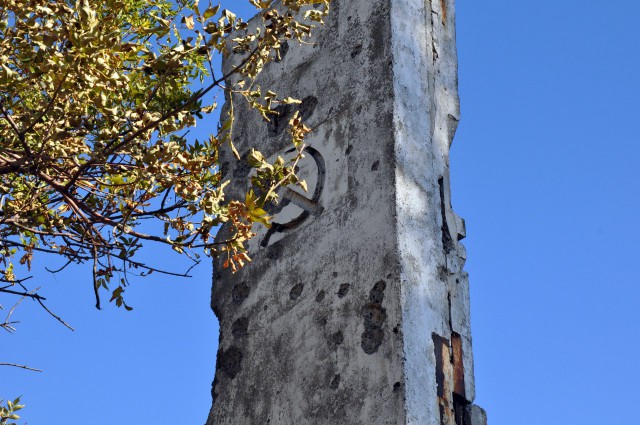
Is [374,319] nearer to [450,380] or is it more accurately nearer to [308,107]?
[450,380]

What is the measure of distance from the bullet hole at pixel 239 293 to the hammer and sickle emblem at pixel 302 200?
252 millimetres

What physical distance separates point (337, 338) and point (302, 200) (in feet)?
2.93

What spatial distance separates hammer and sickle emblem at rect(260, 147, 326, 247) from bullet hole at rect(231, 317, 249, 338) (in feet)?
1.39

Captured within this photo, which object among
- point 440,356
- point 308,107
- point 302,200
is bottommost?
point 440,356

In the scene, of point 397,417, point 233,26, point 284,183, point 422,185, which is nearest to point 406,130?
point 422,185

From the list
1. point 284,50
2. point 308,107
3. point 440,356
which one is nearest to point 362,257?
point 440,356

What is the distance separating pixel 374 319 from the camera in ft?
16.6

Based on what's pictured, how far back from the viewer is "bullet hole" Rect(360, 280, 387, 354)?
500 cm

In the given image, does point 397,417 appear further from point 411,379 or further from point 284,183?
point 284,183

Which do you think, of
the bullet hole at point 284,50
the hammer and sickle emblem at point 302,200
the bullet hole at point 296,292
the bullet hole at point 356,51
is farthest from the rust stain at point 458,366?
the bullet hole at point 284,50

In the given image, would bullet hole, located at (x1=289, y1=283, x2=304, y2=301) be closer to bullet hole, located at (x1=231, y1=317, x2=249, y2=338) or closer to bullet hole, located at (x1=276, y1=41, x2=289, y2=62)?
bullet hole, located at (x1=231, y1=317, x2=249, y2=338)

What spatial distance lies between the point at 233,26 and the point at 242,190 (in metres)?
1.65

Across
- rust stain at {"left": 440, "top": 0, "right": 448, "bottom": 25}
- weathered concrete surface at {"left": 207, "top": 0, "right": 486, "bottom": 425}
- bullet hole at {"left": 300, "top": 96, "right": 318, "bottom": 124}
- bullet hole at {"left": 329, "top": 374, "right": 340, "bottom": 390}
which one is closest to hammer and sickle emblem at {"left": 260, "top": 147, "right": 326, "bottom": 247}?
weathered concrete surface at {"left": 207, "top": 0, "right": 486, "bottom": 425}

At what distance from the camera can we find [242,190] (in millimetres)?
6250
